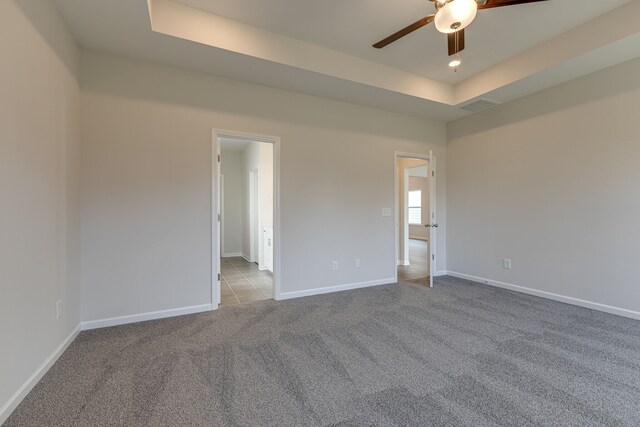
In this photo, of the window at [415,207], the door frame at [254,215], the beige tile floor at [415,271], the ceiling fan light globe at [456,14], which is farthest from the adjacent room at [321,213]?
the window at [415,207]

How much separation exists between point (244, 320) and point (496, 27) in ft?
13.2

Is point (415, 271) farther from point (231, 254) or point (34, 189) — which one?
point (34, 189)

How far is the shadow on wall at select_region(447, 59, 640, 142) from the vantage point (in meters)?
3.14

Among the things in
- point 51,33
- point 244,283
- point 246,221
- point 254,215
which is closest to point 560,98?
point 244,283

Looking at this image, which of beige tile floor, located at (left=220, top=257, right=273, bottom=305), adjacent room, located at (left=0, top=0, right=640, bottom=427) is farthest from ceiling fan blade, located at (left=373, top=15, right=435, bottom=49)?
beige tile floor, located at (left=220, top=257, right=273, bottom=305)

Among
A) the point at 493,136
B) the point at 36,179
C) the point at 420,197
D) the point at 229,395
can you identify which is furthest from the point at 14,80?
the point at 420,197

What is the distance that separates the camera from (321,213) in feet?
13.2

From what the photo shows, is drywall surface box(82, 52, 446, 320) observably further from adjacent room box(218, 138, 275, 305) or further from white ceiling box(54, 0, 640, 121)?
adjacent room box(218, 138, 275, 305)

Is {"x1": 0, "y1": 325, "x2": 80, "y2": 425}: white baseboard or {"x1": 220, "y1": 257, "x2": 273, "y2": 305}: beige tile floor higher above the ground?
{"x1": 0, "y1": 325, "x2": 80, "y2": 425}: white baseboard

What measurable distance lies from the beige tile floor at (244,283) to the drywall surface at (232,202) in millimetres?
1134

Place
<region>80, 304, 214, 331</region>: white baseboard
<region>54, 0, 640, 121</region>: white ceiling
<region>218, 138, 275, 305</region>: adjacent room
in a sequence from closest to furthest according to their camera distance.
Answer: <region>54, 0, 640, 121</region>: white ceiling, <region>80, 304, 214, 331</region>: white baseboard, <region>218, 138, 275, 305</region>: adjacent room

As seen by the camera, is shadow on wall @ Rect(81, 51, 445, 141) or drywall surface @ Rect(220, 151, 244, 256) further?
drywall surface @ Rect(220, 151, 244, 256)

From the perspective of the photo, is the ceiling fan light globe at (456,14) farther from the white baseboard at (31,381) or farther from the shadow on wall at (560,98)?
the white baseboard at (31,381)

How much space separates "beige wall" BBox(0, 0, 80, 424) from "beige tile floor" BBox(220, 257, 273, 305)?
1.70 metres
